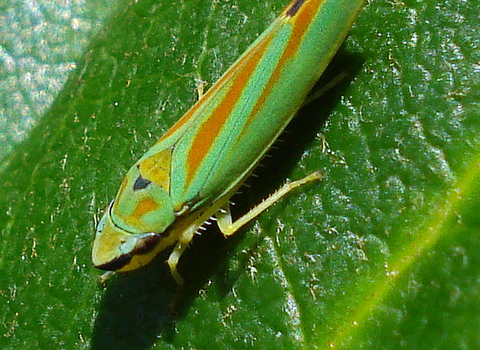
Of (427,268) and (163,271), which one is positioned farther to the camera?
(163,271)

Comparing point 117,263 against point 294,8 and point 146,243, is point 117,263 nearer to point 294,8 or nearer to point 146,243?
point 146,243

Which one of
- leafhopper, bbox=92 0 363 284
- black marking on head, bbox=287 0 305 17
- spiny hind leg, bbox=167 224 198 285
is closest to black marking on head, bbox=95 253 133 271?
leafhopper, bbox=92 0 363 284

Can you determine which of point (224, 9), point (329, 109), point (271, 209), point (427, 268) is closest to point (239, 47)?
point (224, 9)

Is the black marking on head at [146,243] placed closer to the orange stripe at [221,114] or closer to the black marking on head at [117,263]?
the black marking on head at [117,263]

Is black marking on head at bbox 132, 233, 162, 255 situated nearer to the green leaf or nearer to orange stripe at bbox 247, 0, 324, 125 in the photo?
the green leaf

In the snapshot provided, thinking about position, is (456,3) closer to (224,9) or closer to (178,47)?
(224,9)

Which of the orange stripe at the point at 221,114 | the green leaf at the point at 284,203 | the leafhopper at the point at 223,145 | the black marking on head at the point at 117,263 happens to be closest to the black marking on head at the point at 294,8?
the leafhopper at the point at 223,145
